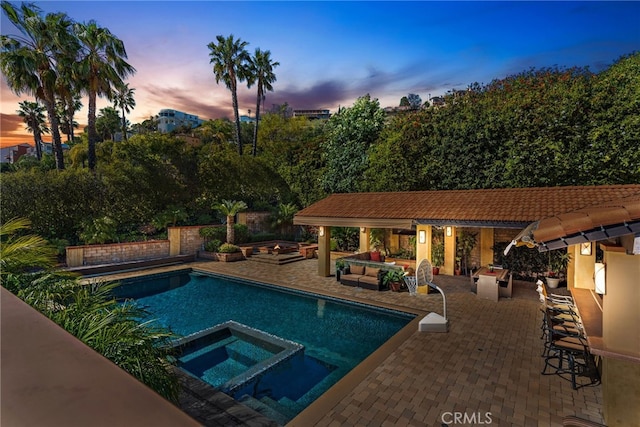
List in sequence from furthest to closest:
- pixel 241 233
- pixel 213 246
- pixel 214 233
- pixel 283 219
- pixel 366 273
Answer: pixel 283 219 < pixel 241 233 < pixel 214 233 < pixel 213 246 < pixel 366 273

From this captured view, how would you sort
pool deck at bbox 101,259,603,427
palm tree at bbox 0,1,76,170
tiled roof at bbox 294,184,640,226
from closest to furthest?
pool deck at bbox 101,259,603,427, tiled roof at bbox 294,184,640,226, palm tree at bbox 0,1,76,170

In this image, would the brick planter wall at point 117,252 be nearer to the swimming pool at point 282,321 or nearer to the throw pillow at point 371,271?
the swimming pool at point 282,321

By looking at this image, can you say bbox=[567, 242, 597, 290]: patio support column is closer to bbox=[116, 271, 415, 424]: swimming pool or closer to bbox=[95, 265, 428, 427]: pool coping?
bbox=[95, 265, 428, 427]: pool coping

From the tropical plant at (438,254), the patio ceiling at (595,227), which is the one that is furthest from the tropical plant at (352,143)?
the patio ceiling at (595,227)

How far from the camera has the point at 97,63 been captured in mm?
20281

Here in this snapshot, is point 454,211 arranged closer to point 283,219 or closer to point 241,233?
point 241,233

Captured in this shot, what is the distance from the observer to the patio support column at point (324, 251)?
51.4ft

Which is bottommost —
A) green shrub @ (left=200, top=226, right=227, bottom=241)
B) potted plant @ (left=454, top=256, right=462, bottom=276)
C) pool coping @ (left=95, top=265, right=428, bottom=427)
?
pool coping @ (left=95, top=265, right=428, bottom=427)

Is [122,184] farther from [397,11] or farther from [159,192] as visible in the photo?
[397,11]

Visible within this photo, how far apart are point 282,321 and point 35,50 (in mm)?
21859

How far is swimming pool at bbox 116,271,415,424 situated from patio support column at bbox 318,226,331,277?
2667mm

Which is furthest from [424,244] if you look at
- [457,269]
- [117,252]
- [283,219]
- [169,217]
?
[169,217]

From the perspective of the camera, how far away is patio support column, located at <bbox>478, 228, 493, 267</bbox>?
15.5 meters

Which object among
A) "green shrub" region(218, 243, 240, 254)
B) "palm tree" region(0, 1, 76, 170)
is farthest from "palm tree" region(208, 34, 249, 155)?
"green shrub" region(218, 243, 240, 254)
